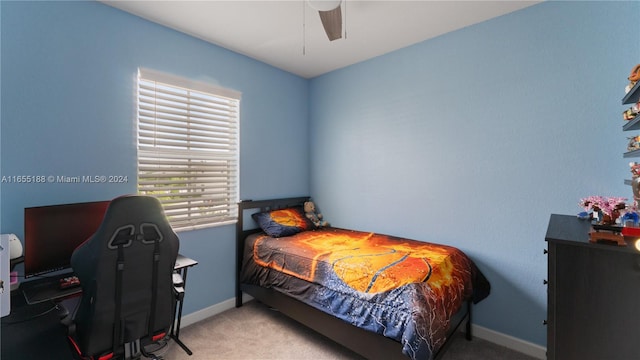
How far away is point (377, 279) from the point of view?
186cm

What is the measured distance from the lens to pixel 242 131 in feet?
9.93

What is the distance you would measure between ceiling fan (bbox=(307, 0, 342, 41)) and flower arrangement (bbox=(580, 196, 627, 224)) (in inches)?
65.1

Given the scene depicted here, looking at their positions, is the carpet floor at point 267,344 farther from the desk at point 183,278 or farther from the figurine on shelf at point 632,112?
the figurine on shelf at point 632,112

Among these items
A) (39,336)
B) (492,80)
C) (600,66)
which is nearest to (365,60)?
(492,80)

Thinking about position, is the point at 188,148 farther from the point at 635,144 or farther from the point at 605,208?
the point at 635,144

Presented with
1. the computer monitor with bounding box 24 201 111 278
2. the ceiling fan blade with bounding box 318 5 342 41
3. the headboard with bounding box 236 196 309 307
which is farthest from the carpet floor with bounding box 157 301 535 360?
A: the ceiling fan blade with bounding box 318 5 342 41

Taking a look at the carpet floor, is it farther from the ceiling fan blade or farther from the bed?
the ceiling fan blade

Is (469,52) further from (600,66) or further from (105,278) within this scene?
(105,278)

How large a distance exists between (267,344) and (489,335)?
1879 millimetres

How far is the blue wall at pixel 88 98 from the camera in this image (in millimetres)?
1758

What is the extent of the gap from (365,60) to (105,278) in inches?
120

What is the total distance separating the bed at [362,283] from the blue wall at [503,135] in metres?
0.27

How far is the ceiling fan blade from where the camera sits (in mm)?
1613

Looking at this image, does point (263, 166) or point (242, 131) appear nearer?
point (242, 131)
